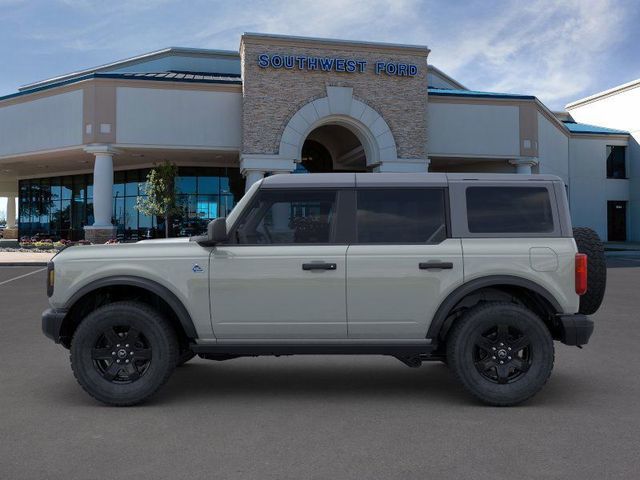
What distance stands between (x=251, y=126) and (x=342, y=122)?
15.0ft

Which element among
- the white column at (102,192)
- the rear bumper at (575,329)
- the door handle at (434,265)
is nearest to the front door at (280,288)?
the door handle at (434,265)

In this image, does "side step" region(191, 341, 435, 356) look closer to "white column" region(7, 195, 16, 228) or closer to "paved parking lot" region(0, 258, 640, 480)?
"paved parking lot" region(0, 258, 640, 480)

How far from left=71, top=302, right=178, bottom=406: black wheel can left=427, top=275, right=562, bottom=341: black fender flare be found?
2275 millimetres

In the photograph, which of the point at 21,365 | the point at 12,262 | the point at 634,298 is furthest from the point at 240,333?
the point at 12,262

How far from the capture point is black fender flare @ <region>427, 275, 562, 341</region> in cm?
506

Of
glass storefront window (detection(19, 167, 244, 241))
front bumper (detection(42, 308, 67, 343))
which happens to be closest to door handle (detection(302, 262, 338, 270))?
front bumper (detection(42, 308, 67, 343))

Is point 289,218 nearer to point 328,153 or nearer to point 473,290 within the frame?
point 473,290

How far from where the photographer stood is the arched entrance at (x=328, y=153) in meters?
34.3

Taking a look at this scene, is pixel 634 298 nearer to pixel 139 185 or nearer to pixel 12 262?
pixel 12 262

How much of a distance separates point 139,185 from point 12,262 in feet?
40.6

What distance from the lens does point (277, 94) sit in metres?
27.6

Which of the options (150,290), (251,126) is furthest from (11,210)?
(150,290)

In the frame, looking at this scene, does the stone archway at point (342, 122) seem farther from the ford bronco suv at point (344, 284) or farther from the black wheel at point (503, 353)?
the black wheel at point (503, 353)

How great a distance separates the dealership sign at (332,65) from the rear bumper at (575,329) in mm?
24217
